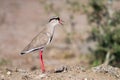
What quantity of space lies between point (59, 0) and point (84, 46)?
7164 millimetres

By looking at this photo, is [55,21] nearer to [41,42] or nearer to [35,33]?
[41,42]

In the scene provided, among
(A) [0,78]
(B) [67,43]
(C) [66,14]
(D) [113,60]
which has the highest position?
(C) [66,14]

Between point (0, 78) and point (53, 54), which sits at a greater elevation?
point (53, 54)

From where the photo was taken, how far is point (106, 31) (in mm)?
18734

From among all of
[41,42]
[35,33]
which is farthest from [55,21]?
[35,33]

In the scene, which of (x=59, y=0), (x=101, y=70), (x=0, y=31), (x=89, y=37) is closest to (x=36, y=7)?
(x=59, y=0)

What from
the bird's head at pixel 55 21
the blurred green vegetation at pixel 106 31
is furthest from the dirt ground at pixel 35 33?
the bird's head at pixel 55 21

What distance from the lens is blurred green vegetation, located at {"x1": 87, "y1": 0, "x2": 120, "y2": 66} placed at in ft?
60.7

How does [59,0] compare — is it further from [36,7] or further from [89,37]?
[89,37]

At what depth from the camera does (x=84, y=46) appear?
2067cm

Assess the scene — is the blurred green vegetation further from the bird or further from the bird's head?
the bird

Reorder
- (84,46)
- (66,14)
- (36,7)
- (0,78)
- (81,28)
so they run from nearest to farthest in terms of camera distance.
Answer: (0,78) → (84,46) → (81,28) → (66,14) → (36,7)

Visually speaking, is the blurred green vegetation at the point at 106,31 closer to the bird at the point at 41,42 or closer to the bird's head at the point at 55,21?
the bird's head at the point at 55,21

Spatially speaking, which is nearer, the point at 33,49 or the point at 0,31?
the point at 33,49
